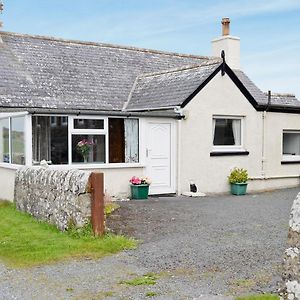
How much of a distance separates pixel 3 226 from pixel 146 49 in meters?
12.8

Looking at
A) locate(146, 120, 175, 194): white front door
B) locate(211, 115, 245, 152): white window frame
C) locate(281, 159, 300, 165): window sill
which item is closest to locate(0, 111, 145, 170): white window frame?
locate(146, 120, 175, 194): white front door

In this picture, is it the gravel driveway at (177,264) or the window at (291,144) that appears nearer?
the gravel driveway at (177,264)

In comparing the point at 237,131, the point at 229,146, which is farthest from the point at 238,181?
the point at 237,131

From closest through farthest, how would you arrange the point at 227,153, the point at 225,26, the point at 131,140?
the point at 131,140, the point at 227,153, the point at 225,26

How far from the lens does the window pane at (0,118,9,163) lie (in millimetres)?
14969

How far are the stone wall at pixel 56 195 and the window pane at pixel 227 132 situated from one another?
7.05 m

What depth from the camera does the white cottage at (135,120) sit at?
1439cm

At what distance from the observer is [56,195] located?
977 centimetres

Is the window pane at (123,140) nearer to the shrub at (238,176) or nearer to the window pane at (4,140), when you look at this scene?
the window pane at (4,140)

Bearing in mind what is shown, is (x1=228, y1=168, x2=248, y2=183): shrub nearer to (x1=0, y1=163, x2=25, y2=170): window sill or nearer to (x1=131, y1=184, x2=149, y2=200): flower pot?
(x1=131, y1=184, x2=149, y2=200): flower pot

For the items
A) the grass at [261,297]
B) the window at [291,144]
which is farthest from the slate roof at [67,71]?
the grass at [261,297]

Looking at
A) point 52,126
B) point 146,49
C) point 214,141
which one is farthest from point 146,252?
point 146,49

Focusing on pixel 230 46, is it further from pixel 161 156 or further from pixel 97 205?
pixel 97 205

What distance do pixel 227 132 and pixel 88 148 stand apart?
5087mm
